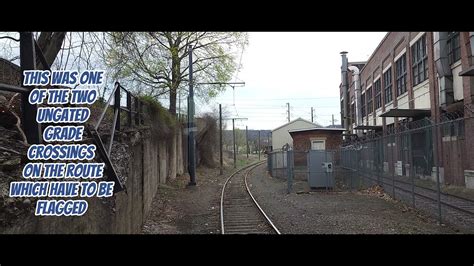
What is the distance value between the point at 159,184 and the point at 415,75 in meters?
16.4

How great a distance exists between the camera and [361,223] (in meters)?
11.0

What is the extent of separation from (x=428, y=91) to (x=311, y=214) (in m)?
12.9

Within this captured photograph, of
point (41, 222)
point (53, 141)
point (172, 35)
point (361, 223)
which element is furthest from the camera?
point (172, 35)

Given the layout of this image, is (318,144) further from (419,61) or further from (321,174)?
(321,174)

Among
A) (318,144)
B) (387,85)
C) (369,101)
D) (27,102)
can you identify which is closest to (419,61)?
(387,85)

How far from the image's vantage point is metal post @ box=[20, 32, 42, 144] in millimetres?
5395

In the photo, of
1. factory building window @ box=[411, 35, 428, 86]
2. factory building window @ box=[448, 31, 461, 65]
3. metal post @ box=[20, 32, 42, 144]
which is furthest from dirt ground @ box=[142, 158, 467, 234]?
factory building window @ box=[411, 35, 428, 86]

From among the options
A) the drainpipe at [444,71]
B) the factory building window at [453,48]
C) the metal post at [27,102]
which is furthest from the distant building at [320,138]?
the metal post at [27,102]

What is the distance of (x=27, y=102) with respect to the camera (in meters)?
5.38

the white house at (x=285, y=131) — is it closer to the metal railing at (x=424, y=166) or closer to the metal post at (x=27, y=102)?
the metal railing at (x=424, y=166)

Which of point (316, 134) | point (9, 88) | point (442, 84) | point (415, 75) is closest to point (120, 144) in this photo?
point (9, 88)

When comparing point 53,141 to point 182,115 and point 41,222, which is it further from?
point 182,115

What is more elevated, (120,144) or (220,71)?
(220,71)

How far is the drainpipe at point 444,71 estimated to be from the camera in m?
19.1
